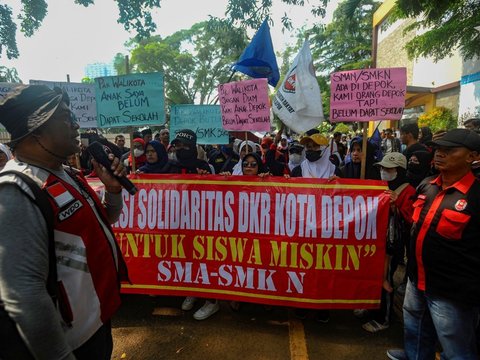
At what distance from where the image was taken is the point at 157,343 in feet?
9.97

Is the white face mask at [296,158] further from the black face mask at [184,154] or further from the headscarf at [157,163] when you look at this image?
the headscarf at [157,163]

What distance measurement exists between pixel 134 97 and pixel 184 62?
34305mm

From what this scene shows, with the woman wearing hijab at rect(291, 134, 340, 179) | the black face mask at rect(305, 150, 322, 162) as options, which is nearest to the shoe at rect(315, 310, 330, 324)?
the woman wearing hijab at rect(291, 134, 340, 179)

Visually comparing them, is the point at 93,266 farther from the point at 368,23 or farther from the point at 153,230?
the point at 368,23

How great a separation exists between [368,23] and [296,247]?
28008mm

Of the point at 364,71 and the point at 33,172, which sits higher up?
the point at 364,71

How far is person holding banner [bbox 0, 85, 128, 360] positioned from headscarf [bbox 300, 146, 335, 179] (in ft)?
10.1

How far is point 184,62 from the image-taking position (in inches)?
1409

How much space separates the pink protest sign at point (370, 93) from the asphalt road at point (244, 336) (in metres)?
2.17

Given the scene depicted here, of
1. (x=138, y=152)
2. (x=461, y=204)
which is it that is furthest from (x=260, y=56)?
(x=461, y=204)

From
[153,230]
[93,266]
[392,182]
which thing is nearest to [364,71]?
[392,182]

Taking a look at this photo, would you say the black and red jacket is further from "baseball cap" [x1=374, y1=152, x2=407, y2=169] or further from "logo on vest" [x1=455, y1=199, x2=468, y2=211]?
"baseball cap" [x1=374, y1=152, x2=407, y2=169]

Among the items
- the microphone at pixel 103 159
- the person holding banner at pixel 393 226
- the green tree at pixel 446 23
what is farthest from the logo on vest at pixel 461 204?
the green tree at pixel 446 23

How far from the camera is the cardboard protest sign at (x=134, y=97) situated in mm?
3916
